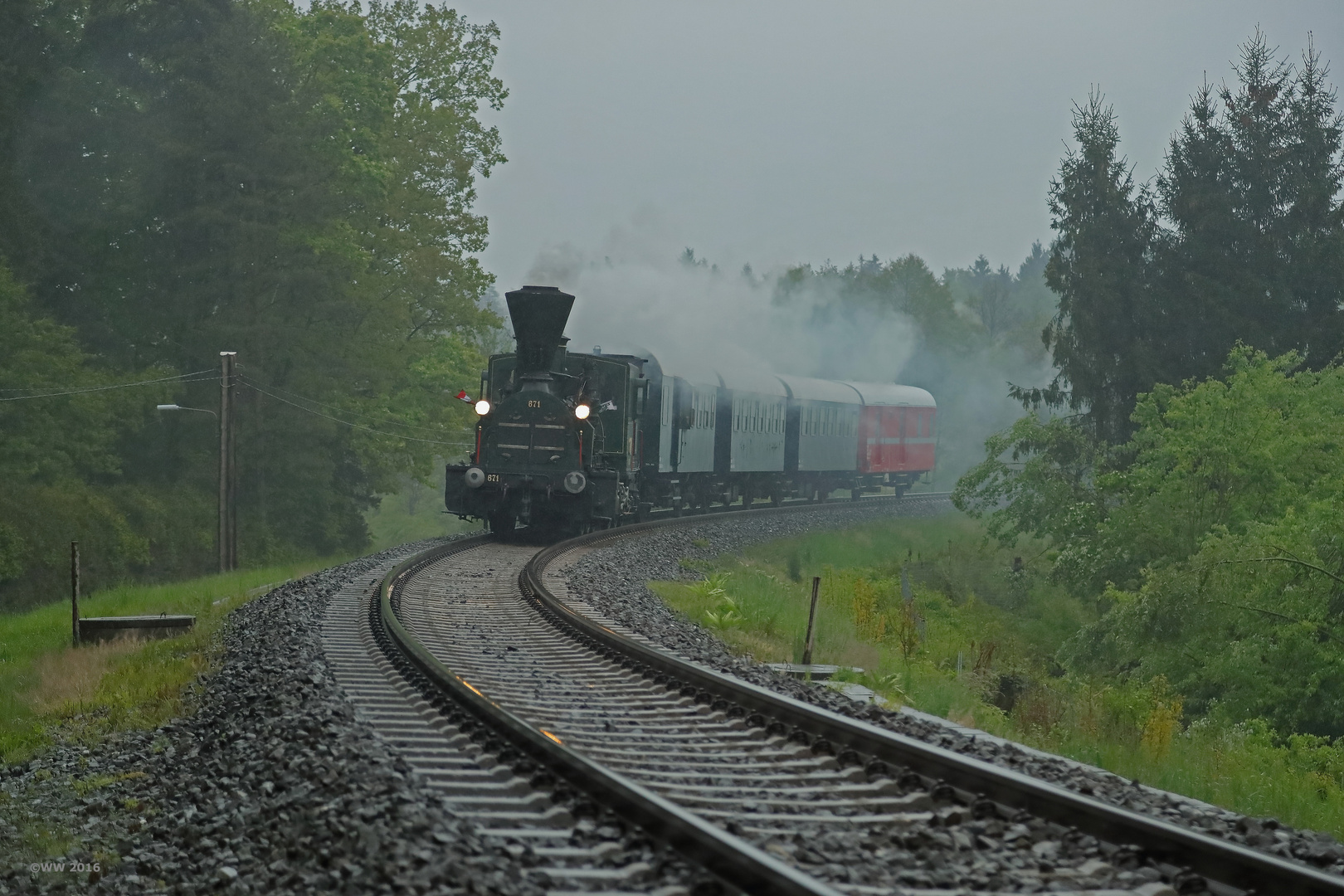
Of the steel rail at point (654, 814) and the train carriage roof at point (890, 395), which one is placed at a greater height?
the train carriage roof at point (890, 395)

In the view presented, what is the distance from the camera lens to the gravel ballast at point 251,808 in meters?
5.02

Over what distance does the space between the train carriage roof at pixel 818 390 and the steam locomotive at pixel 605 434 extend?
99 millimetres

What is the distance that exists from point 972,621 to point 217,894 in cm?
2036

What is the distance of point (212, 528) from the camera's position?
35.2 metres

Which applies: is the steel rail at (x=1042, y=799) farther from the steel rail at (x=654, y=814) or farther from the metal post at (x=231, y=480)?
the metal post at (x=231, y=480)

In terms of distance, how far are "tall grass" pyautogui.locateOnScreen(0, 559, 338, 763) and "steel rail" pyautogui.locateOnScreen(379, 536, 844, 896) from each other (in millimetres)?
4012

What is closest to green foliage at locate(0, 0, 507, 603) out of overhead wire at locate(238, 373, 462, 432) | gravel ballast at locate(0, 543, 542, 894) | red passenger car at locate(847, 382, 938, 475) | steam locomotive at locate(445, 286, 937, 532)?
overhead wire at locate(238, 373, 462, 432)

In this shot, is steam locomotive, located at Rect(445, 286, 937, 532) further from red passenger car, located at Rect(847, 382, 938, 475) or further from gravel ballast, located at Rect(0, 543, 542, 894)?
gravel ballast, located at Rect(0, 543, 542, 894)

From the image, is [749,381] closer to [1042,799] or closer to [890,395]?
[890,395]

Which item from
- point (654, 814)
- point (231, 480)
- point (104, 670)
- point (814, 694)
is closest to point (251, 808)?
point (654, 814)

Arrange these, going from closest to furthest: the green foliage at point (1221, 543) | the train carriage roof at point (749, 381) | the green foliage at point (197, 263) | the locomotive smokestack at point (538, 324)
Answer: the green foliage at point (1221, 543)
the locomotive smokestack at point (538, 324)
the train carriage roof at point (749, 381)
the green foliage at point (197, 263)

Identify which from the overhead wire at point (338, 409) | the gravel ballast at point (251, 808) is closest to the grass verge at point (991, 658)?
the gravel ballast at point (251, 808)

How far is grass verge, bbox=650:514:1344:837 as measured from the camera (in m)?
9.40

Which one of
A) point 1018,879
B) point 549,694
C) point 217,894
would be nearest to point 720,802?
point 1018,879
